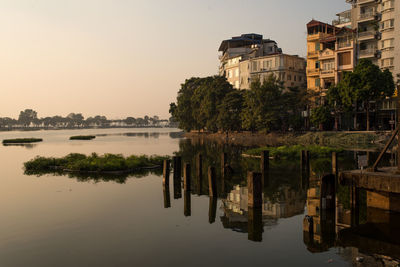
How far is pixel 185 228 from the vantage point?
17.5m

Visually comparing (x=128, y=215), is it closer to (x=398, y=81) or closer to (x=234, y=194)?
(x=234, y=194)

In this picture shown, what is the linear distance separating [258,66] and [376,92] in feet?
139

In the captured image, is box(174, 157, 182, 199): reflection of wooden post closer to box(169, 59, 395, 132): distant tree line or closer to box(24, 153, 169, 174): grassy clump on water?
box(24, 153, 169, 174): grassy clump on water

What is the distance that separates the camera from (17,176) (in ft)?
116

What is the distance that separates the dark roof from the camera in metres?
118

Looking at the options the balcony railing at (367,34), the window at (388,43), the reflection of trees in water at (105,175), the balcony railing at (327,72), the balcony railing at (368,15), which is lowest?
the reflection of trees in water at (105,175)

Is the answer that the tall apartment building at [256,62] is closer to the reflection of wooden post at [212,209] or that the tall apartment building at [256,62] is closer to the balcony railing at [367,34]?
the balcony railing at [367,34]

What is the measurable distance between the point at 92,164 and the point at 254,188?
20388 mm

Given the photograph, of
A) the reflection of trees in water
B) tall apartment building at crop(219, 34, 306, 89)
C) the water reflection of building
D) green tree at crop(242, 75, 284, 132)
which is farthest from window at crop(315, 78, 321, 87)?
the water reflection of building

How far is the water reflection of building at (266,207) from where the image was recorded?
59.8ft

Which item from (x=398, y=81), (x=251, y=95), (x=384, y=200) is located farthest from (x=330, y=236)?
(x=251, y=95)

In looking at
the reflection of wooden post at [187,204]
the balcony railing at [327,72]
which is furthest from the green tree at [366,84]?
the reflection of wooden post at [187,204]

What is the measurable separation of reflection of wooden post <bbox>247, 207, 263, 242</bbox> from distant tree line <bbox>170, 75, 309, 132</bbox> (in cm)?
5865

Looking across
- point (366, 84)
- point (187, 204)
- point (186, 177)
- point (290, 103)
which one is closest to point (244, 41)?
point (290, 103)
